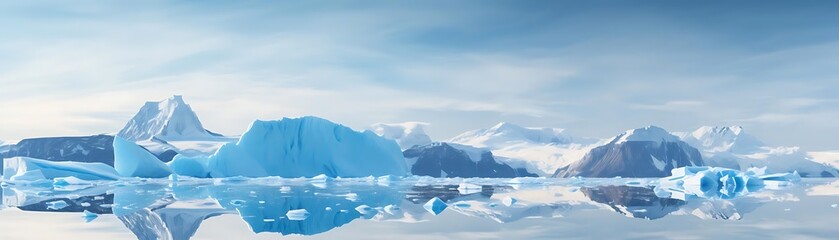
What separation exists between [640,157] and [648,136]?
151 inches

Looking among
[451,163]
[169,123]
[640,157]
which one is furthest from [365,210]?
→ [640,157]

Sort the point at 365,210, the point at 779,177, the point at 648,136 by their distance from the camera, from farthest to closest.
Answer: the point at 648,136
the point at 779,177
the point at 365,210

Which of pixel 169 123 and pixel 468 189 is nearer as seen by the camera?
pixel 468 189

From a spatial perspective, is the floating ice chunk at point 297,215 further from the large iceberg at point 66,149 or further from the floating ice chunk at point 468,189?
the large iceberg at point 66,149

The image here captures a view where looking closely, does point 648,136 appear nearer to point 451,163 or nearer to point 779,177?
point 451,163

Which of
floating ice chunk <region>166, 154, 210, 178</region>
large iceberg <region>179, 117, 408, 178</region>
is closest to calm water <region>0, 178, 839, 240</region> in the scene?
floating ice chunk <region>166, 154, 210, 178</region>

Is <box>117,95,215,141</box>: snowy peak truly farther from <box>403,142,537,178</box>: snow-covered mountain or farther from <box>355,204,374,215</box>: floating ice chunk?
<box>355,204,374,215</box>: floating ice chunk

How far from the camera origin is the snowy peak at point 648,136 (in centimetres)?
11594

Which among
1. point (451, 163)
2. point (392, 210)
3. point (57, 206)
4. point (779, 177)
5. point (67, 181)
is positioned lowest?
point (451, 163)

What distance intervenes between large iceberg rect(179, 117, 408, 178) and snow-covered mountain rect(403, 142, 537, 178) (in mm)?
52957

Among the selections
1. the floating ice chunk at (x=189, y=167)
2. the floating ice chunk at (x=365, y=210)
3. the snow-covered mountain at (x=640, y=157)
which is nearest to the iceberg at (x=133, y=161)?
the floating ice chunk at (x=189, y=167)

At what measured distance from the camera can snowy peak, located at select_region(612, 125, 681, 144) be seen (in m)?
116

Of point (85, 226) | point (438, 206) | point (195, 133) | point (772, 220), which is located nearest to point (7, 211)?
point (85, 226)

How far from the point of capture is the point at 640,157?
11556 cm
